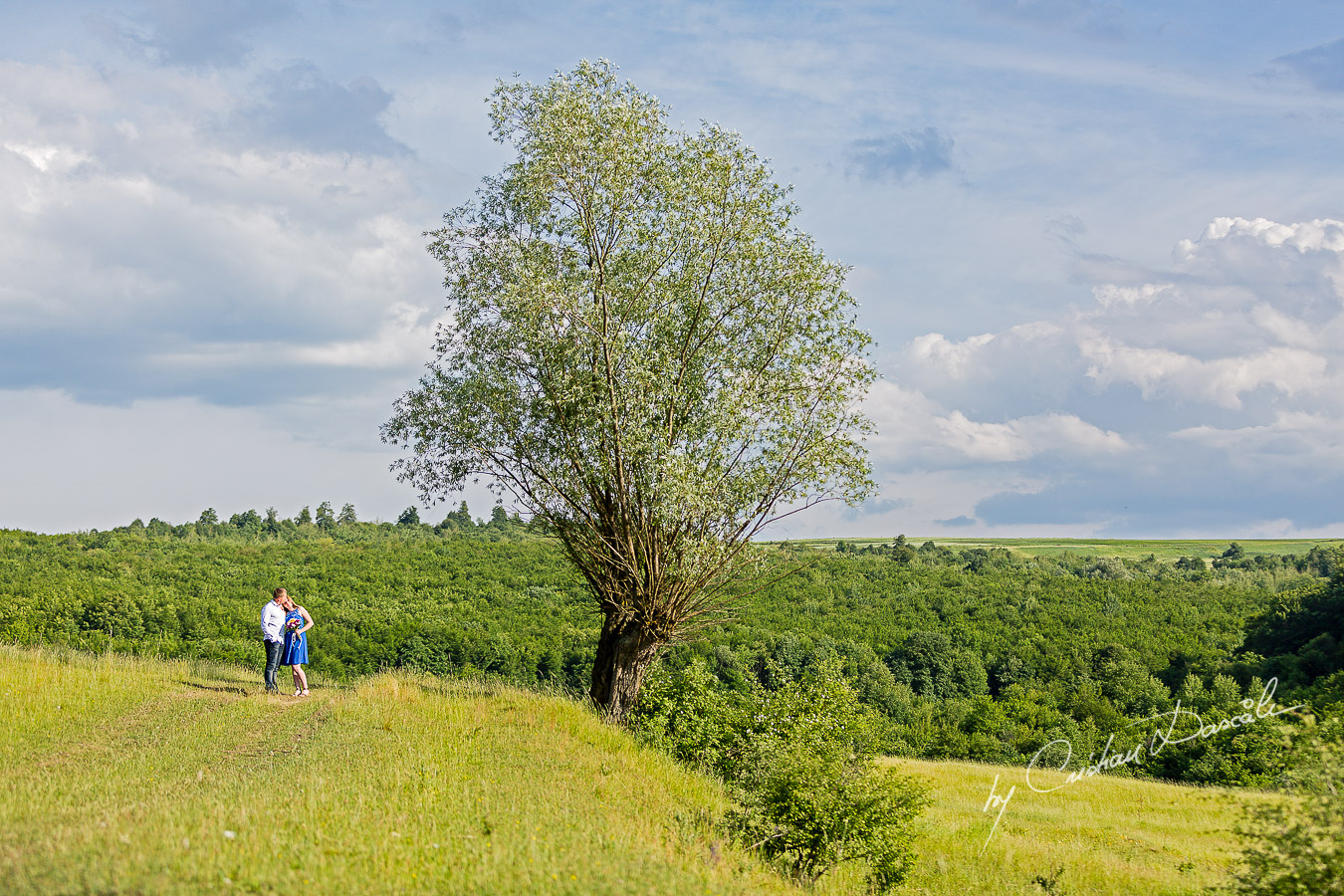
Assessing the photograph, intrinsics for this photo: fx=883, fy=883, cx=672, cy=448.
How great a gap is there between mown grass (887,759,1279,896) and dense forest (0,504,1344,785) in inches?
643

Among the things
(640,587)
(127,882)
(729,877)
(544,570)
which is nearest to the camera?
(127,882)

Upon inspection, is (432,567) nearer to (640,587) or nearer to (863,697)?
(863,697)

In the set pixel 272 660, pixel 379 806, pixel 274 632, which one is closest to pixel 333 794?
pixel 379 806

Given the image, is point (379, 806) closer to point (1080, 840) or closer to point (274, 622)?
point (274, 622)

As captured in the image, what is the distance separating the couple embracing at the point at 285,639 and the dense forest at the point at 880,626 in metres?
33.3

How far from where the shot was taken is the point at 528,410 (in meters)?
23.5

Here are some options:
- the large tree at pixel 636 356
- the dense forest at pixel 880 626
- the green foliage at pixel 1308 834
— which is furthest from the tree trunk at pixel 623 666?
the dense forest at pixel 880 626

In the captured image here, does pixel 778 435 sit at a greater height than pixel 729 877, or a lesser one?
greater

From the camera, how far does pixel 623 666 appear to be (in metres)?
22.8

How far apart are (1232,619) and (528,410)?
122 meters

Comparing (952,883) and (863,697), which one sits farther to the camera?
(863,697)

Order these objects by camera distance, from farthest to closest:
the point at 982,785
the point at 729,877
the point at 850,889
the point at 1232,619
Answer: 1. the point at 1232,619
2. the point at 982,785
3. the point at 850,889
4. the point at 729,877

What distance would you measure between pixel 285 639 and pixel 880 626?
11596 cm

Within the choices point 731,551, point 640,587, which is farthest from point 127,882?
point 731,551
